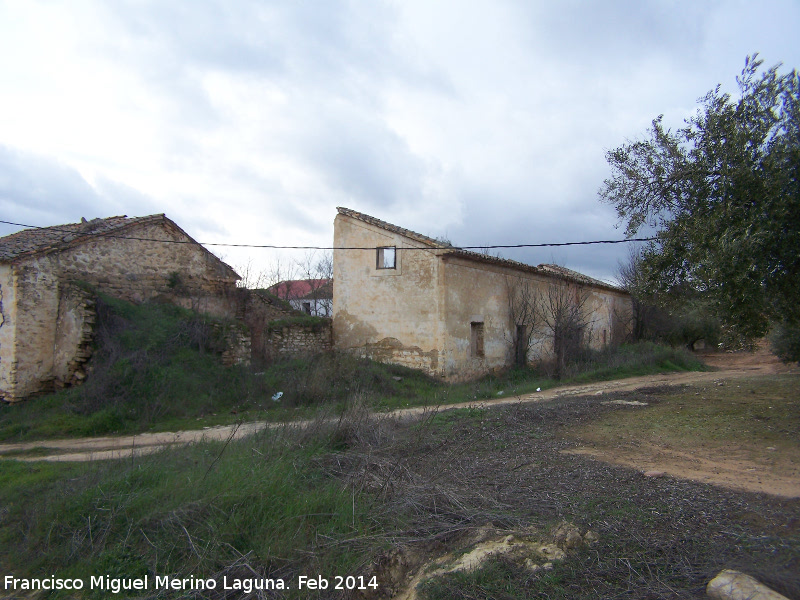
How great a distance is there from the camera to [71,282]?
13.0 metres

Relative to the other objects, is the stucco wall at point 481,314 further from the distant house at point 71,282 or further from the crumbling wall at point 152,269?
the distant house at point 71,282

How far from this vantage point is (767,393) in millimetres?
12617

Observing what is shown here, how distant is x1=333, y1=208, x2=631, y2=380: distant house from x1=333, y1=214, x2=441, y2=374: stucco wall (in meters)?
0.03

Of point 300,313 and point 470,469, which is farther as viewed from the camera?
point 300,313

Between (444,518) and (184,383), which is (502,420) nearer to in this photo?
(444,518)

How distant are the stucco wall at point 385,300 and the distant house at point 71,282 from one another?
4.43 metres

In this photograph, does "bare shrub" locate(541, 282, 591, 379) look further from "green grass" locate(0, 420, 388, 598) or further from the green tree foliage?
"green grass" locate(0, 420, 388, 598)

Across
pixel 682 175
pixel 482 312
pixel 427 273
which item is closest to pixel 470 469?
pixel 682 175

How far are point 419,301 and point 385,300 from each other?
1195mm

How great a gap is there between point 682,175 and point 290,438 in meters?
7.66

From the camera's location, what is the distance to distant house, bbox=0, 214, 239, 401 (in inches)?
476

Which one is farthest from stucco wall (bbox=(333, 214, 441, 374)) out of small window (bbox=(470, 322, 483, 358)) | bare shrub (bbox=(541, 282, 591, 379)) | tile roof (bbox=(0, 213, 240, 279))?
bare shrub (bbox=(541, 282, 591, 379))

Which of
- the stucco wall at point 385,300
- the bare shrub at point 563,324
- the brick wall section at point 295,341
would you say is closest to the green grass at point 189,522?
the brick wall section at point 295,341

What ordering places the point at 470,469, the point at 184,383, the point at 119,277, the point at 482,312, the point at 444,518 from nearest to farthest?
1. the point at 444,518
2. the point at 470,469
3. the point at 184,383
4. the point at 119,277
5. the point at 482,312
